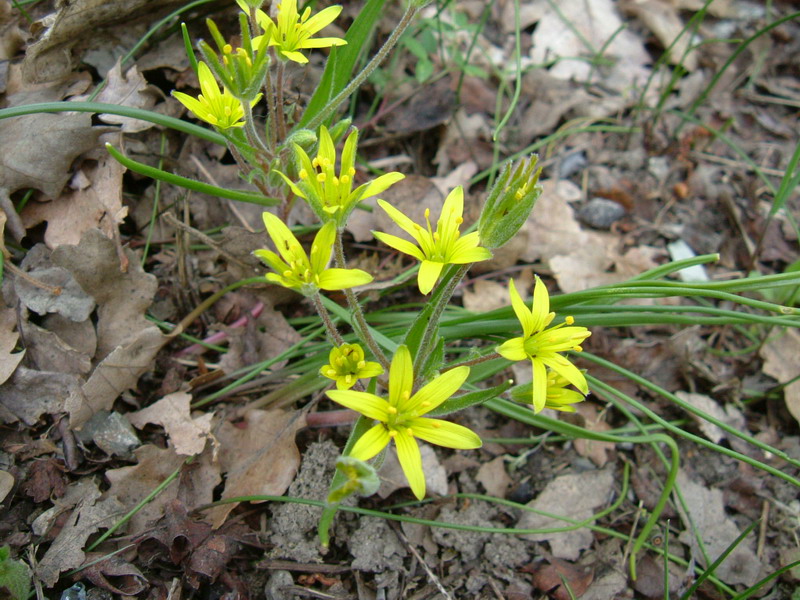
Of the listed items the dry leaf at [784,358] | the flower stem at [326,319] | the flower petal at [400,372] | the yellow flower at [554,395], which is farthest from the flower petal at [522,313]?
the dry leaf at [784,358]

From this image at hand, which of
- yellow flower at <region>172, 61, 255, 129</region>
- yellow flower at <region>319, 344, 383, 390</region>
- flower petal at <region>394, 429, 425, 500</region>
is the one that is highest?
yellow flower at <region>172, 61, 255, 129</region>

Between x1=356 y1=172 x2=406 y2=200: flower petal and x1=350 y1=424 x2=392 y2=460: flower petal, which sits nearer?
x1=350 y1=424 x2=392 y2=460: flower petal

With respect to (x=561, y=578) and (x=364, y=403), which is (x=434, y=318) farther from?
(x=561, y=578)

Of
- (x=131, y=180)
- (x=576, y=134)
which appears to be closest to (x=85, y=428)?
(x=131, y=180)

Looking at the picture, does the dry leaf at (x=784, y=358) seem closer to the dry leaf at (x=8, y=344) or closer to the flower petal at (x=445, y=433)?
the flower petal at (x=445, y=433)

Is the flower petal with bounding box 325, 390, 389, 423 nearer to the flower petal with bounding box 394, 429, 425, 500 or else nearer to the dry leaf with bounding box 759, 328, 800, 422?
the flower petal with bounding box 394, 429, 425, 500

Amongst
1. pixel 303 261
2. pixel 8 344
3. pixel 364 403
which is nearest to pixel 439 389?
pixel 364 403

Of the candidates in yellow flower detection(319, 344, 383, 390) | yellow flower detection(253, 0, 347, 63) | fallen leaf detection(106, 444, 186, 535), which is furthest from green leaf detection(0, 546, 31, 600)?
yellow flower detection(253, 0, 347, 63)
